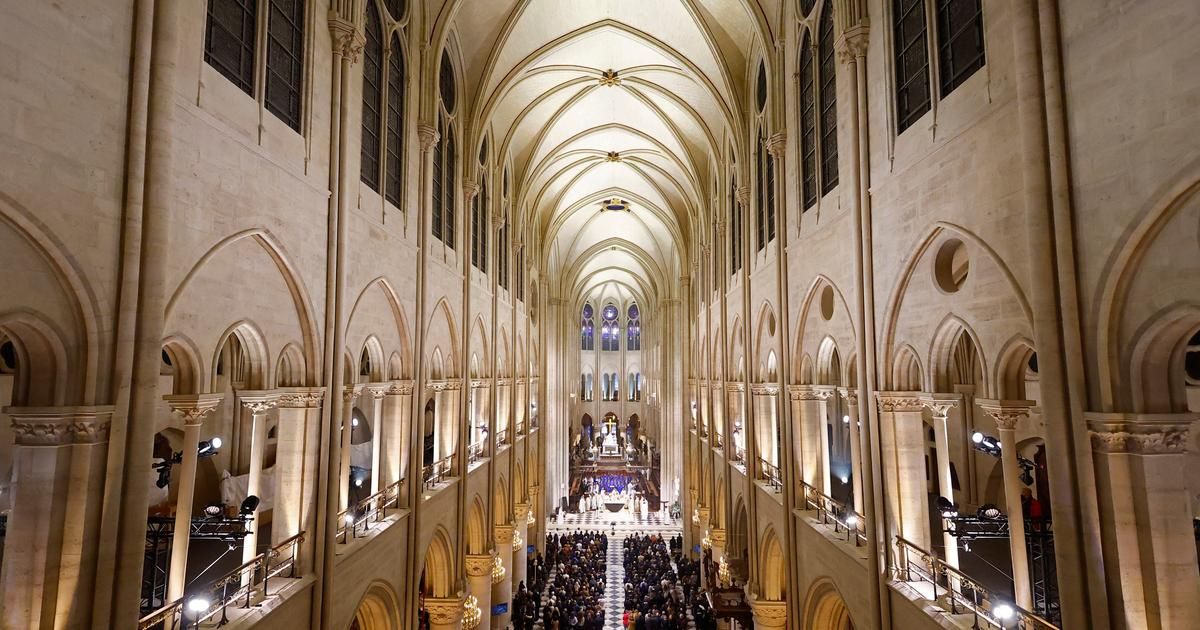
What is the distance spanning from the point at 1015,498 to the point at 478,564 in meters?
16.8

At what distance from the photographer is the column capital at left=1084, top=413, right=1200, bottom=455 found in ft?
16.2

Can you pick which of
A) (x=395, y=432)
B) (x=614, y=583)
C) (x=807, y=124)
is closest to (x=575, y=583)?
(x=614, y=583)

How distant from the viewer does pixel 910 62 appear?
28.3ft

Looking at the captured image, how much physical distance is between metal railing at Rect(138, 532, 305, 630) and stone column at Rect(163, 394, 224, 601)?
26cm

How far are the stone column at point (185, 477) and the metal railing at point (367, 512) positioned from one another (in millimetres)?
3246

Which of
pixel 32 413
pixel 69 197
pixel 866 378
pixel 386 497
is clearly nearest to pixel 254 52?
pixel 69 197

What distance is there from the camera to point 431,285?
1445 centimetres

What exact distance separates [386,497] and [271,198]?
22.2 feet

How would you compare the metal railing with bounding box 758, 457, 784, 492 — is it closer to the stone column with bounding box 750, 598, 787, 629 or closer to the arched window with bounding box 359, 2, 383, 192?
the stone column with bounding box 750, 598, 787, 629

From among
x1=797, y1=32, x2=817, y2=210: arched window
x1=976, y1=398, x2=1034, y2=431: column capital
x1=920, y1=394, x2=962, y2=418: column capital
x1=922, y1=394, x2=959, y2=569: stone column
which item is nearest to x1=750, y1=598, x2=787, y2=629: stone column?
x1=922, y1=394, x2=959, y2=569: stone column

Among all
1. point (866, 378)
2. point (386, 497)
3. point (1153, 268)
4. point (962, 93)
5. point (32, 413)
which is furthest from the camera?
point (386, 497)

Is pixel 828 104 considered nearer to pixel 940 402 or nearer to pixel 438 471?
pixel 940 402

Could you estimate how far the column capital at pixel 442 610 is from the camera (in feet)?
51.4

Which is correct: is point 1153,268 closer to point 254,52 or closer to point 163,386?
point 254,52
